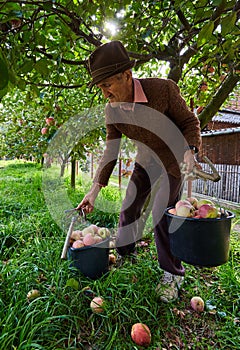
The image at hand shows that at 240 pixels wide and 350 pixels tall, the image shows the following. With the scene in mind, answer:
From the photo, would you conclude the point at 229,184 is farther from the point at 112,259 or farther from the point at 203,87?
the point at 112,259

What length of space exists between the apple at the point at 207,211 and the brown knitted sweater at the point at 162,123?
41 centimetres

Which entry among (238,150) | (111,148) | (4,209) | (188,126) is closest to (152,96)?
(188,126)

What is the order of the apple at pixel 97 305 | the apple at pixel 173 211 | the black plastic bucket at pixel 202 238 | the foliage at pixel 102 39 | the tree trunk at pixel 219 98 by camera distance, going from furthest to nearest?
1. the tree trunk at pixel 219 98
2. the apple at pixel 97 305
3. the apple at pixel 173 211
4. the black plastic bucket at pixel 202 238
5. the foliage at pixel 102 39

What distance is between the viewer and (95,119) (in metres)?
3.47

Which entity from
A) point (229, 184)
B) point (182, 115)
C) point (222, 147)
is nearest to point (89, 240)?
point (182, 115)

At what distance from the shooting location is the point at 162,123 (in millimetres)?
1718

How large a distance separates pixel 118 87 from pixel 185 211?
837 millimetres

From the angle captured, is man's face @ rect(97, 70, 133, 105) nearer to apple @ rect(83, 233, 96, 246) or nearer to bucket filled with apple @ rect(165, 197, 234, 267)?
bucket filled with apple @ rect(165, 197, 234, 267)

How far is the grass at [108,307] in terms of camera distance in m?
1.41

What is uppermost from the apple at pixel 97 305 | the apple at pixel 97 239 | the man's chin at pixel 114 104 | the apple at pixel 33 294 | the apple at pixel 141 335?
the man's chin at pixel 114 104

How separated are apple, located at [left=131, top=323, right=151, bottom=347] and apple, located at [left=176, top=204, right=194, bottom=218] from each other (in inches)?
27.9

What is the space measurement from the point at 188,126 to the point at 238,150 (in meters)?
4.52

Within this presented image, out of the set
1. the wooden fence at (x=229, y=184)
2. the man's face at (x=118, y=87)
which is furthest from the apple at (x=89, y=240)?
the wooden fence at (x=229, y=184)

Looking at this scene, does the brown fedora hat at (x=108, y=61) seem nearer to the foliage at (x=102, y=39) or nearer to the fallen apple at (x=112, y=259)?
the foliage at (x=102, y=39)
